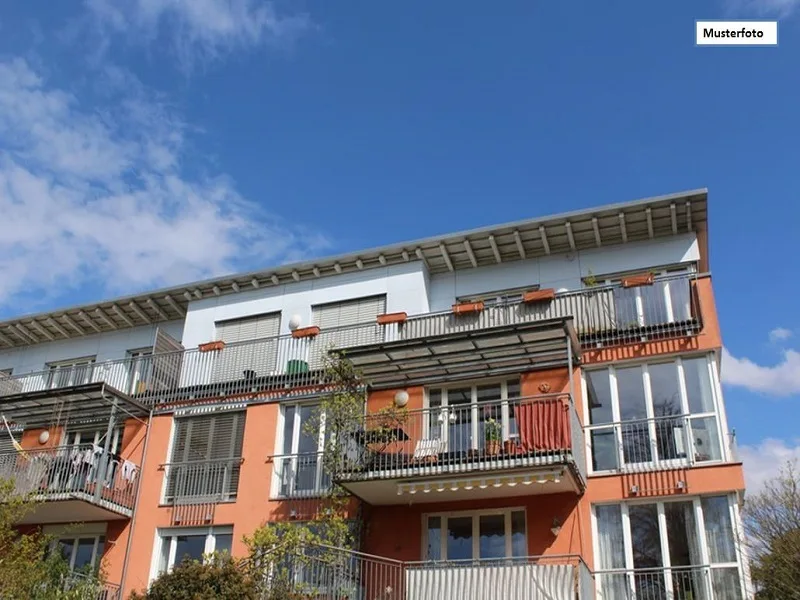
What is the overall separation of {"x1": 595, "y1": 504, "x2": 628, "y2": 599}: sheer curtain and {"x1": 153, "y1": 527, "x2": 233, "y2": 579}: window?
8.64 m

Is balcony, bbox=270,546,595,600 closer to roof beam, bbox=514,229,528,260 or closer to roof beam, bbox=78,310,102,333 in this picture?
roof beam, bbox=514,229,528,260

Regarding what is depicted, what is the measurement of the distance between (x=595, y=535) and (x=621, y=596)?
1.28 meters

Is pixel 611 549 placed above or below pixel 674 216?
below

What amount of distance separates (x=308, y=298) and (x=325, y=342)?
2.11 metres

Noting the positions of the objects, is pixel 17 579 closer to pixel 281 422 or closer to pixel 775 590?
pixel 281 422

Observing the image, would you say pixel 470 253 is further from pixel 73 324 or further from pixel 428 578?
pixel 73 324

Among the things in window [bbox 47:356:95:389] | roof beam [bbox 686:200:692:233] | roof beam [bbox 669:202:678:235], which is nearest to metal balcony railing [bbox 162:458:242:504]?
window [bbox 47:356:95:389]

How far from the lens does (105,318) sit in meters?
25.9

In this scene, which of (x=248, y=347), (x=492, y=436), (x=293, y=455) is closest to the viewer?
(x=492, y=436)

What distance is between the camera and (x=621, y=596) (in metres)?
15.8

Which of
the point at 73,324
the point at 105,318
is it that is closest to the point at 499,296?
the point at 105,318

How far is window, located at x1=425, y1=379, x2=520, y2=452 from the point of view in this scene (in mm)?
17953

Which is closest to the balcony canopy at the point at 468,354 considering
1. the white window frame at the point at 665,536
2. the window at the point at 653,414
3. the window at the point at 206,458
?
the window at the point at 653,414

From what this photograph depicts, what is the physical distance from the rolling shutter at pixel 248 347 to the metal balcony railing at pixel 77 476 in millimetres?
3442
